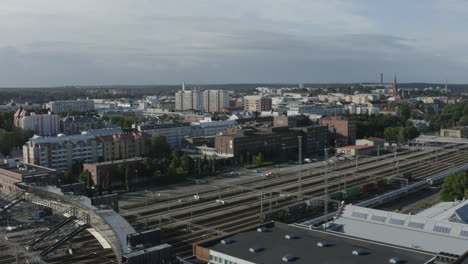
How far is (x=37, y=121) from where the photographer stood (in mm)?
55531

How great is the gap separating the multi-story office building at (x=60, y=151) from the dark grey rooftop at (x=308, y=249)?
87.1 feet

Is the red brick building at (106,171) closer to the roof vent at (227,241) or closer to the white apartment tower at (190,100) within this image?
the roof vent at (227,241)

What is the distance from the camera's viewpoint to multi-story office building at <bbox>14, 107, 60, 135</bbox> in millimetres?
54791


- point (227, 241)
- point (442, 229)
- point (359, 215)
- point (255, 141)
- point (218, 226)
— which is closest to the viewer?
point (227, 241)

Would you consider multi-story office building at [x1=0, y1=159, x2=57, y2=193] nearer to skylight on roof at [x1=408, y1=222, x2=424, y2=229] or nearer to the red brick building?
the red brick building

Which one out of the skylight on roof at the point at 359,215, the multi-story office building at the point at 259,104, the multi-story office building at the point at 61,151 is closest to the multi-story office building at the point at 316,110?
the multi-story office building at the point at 259,104

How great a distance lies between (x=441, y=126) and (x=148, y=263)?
205 feet

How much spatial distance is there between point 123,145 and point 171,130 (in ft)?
36.3

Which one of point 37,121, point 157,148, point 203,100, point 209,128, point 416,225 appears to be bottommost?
point 157,148

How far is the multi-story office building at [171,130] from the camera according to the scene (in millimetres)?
52281

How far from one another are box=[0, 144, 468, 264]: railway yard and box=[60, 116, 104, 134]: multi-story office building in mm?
27927

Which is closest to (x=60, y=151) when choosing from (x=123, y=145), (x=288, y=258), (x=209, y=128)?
(x=123, y=145)

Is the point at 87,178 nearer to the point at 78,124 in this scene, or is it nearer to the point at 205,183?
the point at 205,183

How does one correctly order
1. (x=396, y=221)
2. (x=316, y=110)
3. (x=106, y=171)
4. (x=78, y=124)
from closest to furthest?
(x=396, y=221) < (x=106, y=171) < (x=78, y=124) < (x=316, y=110)
